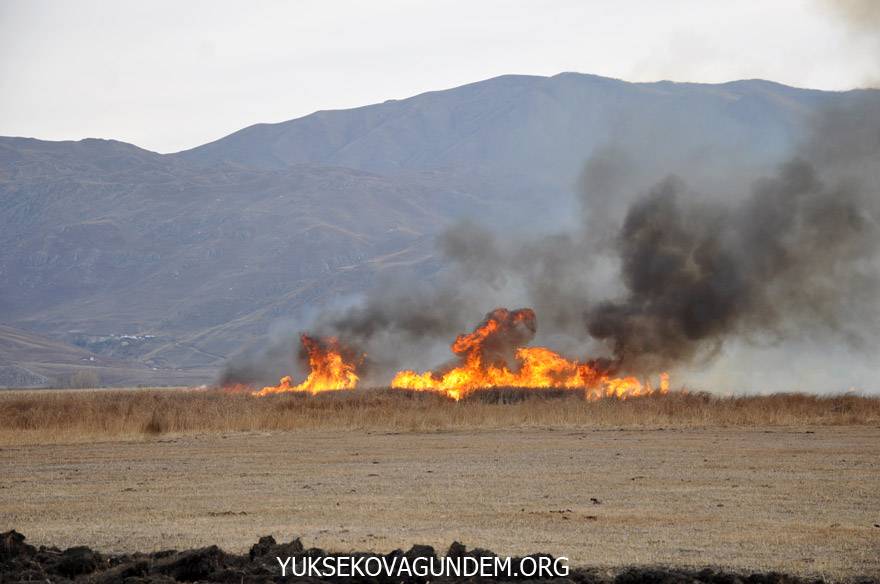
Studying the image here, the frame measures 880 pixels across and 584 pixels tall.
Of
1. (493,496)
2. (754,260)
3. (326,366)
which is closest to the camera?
(493,496)

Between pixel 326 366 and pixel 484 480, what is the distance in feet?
195

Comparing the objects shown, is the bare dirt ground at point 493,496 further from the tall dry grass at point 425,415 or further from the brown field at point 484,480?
the tall dry grass at point 425,415

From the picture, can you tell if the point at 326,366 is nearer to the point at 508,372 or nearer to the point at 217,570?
the point at 508,372

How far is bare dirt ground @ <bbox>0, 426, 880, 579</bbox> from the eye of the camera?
20.3 m

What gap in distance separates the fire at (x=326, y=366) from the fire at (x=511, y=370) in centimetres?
1100

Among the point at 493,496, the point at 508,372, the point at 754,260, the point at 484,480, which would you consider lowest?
the point at 493,496

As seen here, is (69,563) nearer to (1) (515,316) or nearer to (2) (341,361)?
(1) (515,316)

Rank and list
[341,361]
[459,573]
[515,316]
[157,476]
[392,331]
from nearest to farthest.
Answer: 1. [459,573]
2. [157,476]
3. [515,316]
4. [341,361]
5. [392,331]

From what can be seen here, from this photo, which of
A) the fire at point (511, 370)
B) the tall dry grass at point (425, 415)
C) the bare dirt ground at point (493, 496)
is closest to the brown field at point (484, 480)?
the bare dirt ground at point (493, 496)

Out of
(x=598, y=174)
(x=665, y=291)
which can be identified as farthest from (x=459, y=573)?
(x=598, y=174)

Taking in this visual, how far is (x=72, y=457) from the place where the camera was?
3850cm

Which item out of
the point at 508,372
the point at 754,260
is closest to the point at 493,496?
the point at 508,372

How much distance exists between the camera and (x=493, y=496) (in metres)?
26.8

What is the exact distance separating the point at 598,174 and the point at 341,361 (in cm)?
6539
